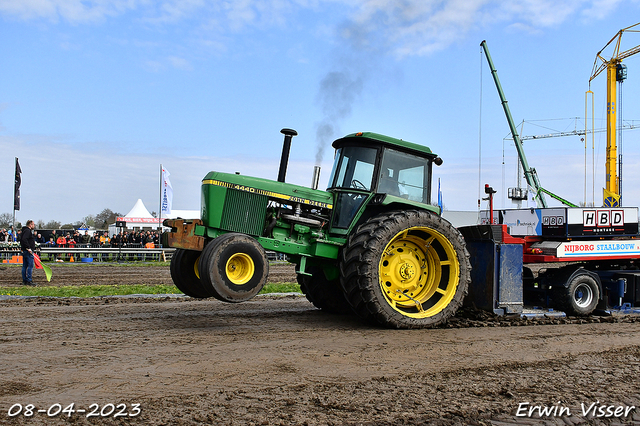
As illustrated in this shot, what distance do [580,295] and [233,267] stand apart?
5.82 meters

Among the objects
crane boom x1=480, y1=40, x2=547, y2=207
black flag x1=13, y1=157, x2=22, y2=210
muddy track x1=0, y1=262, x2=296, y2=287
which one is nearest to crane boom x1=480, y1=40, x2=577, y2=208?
crane boom x1=480, y1=40, x2=547, y2=207

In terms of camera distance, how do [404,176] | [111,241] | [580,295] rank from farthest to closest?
[111,241]
[580,295]
[404,176]

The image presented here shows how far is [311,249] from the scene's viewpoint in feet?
22.8

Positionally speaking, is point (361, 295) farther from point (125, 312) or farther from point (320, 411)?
point (125, 312)

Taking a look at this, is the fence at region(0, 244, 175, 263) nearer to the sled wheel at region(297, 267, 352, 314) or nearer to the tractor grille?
the sled wheel at region(297, 267, 352, 314)

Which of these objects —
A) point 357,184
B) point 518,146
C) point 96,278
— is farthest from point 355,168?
point 518,146

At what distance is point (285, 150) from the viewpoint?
7.17 meters

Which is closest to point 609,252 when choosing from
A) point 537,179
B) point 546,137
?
point 537,179

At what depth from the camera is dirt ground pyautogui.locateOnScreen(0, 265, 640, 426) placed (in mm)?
3732

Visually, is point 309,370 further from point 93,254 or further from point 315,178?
point 93,254

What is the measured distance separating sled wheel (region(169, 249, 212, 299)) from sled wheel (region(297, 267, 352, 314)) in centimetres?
181

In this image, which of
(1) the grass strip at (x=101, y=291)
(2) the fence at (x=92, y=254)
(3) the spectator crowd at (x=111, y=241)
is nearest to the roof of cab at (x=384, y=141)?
(1) the grass strip at (x=101, y=291)

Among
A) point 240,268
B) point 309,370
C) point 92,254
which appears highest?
point 240,268

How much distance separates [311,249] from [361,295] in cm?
91
